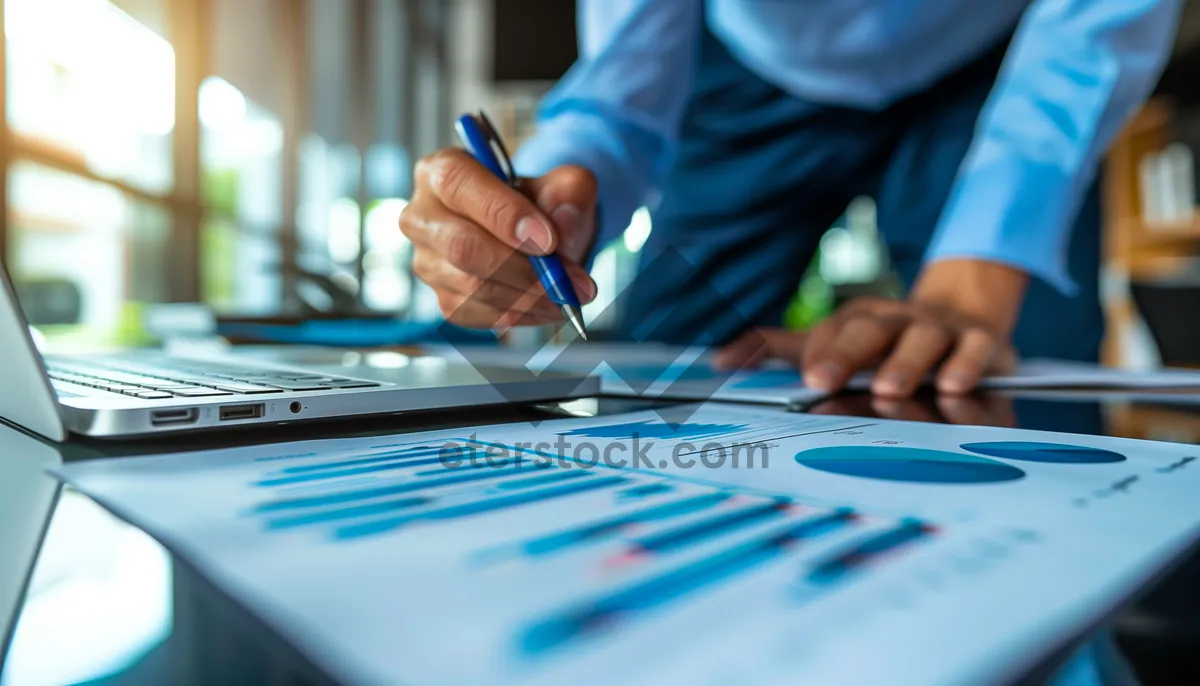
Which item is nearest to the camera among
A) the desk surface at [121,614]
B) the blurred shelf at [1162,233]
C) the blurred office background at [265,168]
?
the desk surface at [121,614]

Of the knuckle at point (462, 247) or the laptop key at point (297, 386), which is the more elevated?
the knuckle at point (462, 247)

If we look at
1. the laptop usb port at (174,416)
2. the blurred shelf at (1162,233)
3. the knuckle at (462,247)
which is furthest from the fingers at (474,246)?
the blurred shelf at (1162,233)

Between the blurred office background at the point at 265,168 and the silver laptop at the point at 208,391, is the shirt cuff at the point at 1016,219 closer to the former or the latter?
the blurred office background at the point at 265,168

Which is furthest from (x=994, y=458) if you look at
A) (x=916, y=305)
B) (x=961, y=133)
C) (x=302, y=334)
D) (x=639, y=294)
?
(x=961, y=133)

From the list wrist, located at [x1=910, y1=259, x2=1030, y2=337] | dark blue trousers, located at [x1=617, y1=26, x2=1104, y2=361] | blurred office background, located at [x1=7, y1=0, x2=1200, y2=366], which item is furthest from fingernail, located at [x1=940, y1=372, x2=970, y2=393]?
dark blue trousers, located at [x1=617, y1=26, x2=1104, y2=361]

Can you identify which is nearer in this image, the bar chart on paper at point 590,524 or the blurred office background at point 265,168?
the bar chart on paper at point 590,524

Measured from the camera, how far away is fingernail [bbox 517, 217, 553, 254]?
0.47 meters

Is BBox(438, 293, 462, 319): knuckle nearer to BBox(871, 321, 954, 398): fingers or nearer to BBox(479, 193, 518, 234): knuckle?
BBox(479, 193, 518, 234): knuckle

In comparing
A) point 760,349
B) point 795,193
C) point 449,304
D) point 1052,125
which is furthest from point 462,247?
point 795,193

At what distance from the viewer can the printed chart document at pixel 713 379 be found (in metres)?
0.50

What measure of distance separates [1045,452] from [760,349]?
44 cm

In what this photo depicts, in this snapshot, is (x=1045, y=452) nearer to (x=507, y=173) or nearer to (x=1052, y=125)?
(x=507, y=173)

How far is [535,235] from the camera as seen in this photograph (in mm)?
475

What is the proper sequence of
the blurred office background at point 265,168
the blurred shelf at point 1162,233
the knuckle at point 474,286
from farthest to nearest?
the blurred shelf at point 1162,233 → the blurred office background at point 265,168 → the knuckle at point 474,286
